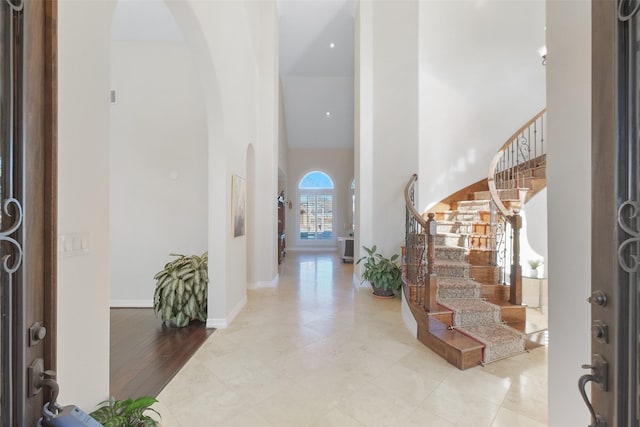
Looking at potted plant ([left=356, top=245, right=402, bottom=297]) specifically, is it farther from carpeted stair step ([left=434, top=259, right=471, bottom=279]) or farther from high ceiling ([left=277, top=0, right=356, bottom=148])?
high ceiling ([left=277, top=0, right=356, bottom=148])

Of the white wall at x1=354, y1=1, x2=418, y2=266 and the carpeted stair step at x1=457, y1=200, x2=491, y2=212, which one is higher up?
the white wall at x1=354, y1=1, x2=418, y2=266

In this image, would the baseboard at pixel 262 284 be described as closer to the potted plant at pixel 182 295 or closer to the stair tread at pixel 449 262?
the potted plant at pixel 182 295

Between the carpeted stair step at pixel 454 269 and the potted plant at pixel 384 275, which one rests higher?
the carpeted stair step at pixel 454 269

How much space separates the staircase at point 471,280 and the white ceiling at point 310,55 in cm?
438

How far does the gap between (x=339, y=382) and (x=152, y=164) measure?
3.87m

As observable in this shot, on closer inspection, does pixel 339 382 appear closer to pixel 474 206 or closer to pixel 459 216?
pixel 459 216

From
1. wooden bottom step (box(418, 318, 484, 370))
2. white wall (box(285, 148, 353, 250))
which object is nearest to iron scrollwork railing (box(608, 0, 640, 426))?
wooden bottom step (box(418, 318, 484, 370))

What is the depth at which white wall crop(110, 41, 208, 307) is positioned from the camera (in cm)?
425

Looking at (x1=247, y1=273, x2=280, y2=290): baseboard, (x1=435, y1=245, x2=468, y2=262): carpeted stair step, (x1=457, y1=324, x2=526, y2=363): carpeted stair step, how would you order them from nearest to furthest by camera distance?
(x1=457, y1=324, x2=526, y2=363): carpeted stair step, (x1=435, y1=245, x2=468, y2=262): carpeted stair step, (x1=247, y1=273, x2=280, y2=290): baseboard

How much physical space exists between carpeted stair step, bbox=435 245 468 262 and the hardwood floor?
3.18 meters

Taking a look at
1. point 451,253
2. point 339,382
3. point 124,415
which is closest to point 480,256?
point 451,253

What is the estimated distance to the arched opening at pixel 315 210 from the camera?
12.3 meters

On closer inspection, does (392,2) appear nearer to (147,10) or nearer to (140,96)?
(147,10)

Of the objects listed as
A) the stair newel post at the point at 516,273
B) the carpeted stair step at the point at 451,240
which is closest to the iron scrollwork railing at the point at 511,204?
the stair newel post at the point at 516,273
